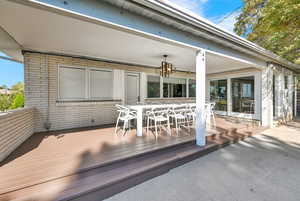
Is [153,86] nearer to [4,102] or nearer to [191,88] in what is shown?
[191,88]

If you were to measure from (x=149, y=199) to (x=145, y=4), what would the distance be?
280 centimetres

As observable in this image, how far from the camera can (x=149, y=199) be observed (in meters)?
1.96

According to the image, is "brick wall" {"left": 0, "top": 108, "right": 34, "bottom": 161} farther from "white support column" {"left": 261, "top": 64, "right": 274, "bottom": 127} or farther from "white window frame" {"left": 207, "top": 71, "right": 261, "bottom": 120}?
→ "white window frame" {"left": 207, "top": 71, "right": 261, "bottom": 120}

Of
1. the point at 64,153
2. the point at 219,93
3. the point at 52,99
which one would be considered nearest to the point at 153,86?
the point at 219,93

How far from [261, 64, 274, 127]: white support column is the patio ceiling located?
347 centimetres

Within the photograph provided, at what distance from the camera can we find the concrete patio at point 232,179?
202cm

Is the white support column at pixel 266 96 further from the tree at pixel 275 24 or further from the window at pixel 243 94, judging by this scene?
the tree at pixel 275 24

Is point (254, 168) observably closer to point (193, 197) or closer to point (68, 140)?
point (193, 197)

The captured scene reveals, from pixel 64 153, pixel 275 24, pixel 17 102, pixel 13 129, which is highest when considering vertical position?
pixel 275 24

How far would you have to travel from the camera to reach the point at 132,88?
19.9 feet

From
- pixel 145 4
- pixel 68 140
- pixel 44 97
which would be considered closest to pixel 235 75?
pixel 145 4

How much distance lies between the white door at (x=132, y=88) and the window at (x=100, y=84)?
741 millimetres

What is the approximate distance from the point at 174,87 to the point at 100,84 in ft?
12.6

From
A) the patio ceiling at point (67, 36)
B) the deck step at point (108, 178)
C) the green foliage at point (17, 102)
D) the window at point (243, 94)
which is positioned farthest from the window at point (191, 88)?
the green foliage at point (17, 102)
